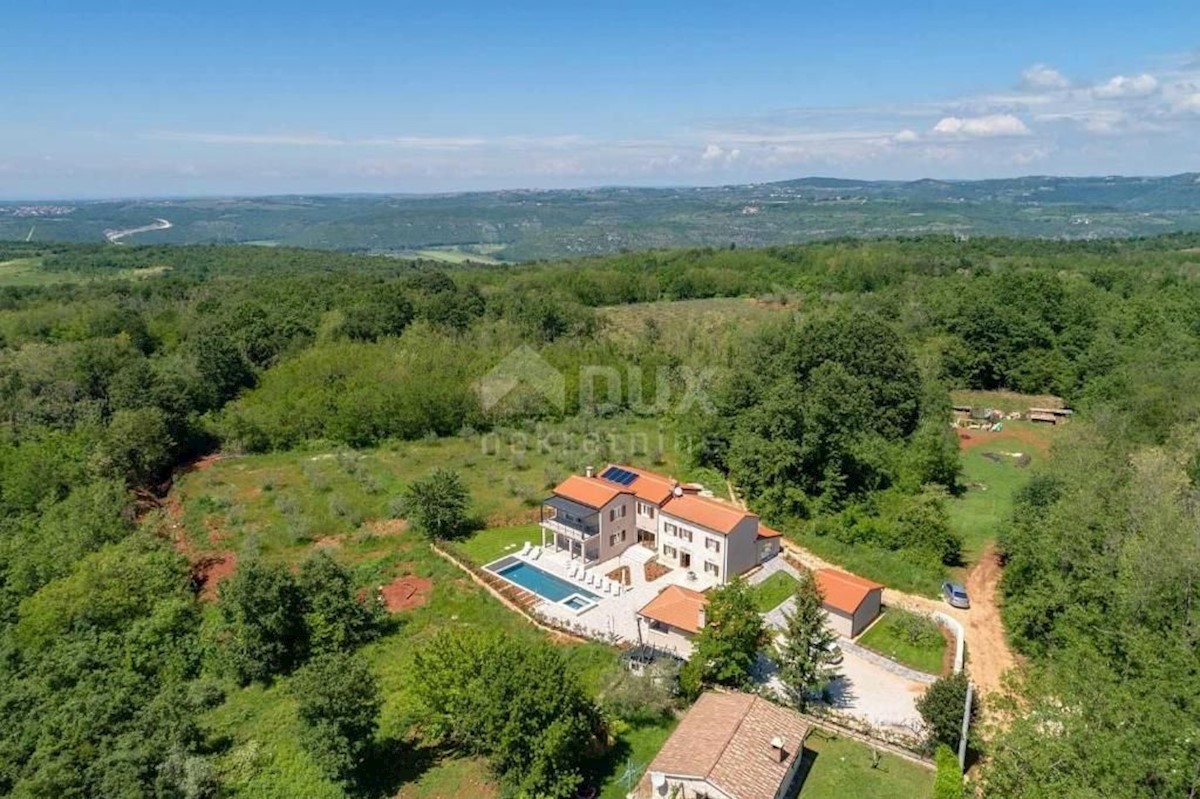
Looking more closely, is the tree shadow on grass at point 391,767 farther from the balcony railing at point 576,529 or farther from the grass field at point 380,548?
the balcony railing at point 576,529

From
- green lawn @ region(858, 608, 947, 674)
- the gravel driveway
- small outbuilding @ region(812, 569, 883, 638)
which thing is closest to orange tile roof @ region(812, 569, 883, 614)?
small outbuilding @ region(812, 569, 883, 638)

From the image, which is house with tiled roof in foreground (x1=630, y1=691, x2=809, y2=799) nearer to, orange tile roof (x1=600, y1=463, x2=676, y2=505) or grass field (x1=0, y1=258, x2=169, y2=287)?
orange tile roof (x1=600, y1=463, x2=676, y2=505)

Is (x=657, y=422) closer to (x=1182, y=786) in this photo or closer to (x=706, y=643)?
(x=706, y=643)

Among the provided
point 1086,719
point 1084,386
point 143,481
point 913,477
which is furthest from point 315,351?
point 1084,386

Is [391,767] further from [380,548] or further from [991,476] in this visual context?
[991,476]

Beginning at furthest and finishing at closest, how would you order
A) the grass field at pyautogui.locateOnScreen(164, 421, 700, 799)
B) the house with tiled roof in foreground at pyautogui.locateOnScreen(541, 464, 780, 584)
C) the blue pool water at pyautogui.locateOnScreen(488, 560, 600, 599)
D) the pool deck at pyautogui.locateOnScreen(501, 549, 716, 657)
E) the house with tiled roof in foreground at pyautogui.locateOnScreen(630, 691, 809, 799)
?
the house with tiled roof in foreground at pyautogui.locateOnScreen(541, 464, 780, 584), the blue pool water at pyautogui.locateOnScreen(488, 560, 600, 599), the pool deck at pyautogui.locateOnScreen(501, 549, 716, 657), the grass field at pyautogui.locateOnScreen(164, 421, 700, 799), the house with tiled roof in foreground at pyautogui.locateOnScreen(630, 691, 809, 799)

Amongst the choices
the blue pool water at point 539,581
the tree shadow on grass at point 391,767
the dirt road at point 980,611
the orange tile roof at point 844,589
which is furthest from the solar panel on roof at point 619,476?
the tree shadow on grass at point 391,767
